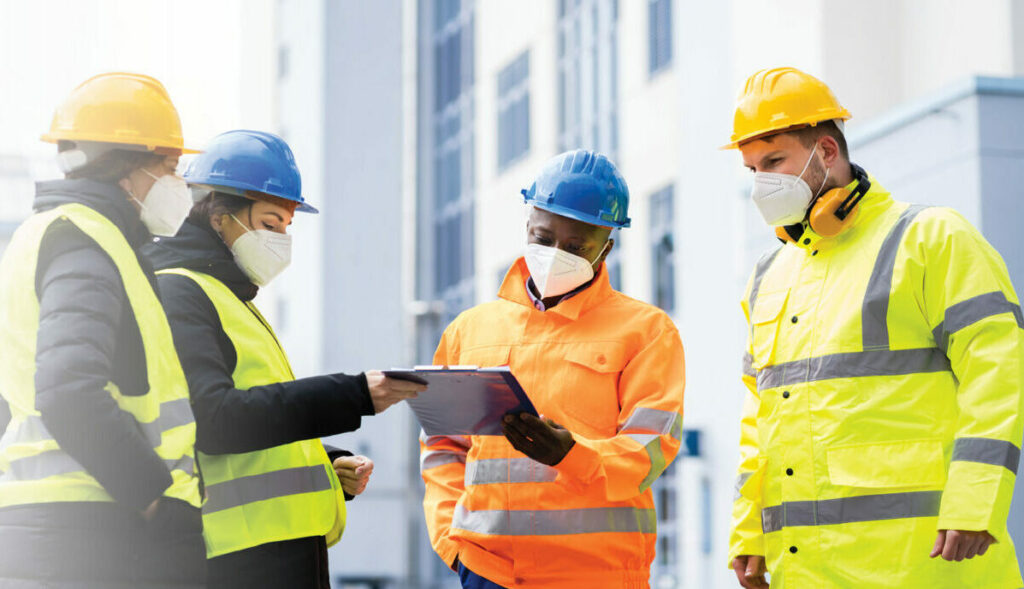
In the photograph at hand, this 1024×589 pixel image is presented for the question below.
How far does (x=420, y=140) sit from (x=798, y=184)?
1259 centimetres

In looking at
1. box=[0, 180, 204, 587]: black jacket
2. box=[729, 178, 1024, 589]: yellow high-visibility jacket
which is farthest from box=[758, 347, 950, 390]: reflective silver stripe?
box=[0, 180, 204, 587]: black jacket

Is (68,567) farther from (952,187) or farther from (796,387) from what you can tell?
(952,187)

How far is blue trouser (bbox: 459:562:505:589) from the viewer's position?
4.10m

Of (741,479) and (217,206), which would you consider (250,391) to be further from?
(741,479)

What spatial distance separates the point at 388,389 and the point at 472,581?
0.79m

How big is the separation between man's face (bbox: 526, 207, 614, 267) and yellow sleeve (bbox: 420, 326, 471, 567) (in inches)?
18.0

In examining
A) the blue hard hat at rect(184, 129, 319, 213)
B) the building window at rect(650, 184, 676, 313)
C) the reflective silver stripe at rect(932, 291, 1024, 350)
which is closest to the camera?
the reflective silver stripe at rect(932, 291, 1024, 350)

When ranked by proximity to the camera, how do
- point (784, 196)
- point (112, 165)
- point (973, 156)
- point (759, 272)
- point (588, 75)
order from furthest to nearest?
point (588, 75), point (973, 156), point (759, 272), point (784, 196), point (112, 165)

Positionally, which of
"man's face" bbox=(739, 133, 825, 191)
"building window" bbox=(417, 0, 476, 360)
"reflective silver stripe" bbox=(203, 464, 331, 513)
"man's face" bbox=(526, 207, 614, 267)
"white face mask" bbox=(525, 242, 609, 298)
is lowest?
"reflective silver stripe" bbox=(203, 464, 331, 513)

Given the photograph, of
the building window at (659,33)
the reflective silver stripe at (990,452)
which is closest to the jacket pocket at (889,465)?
the reflective silver stripe at (990,452)

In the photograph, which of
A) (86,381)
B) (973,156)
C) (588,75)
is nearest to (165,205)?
(86,381)

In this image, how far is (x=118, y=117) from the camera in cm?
360

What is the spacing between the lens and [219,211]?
408 cm

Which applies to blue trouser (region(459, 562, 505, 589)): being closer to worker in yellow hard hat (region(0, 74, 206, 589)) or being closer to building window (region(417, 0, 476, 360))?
worker in yellow hard hat (region(0, 74, 206, 589))
